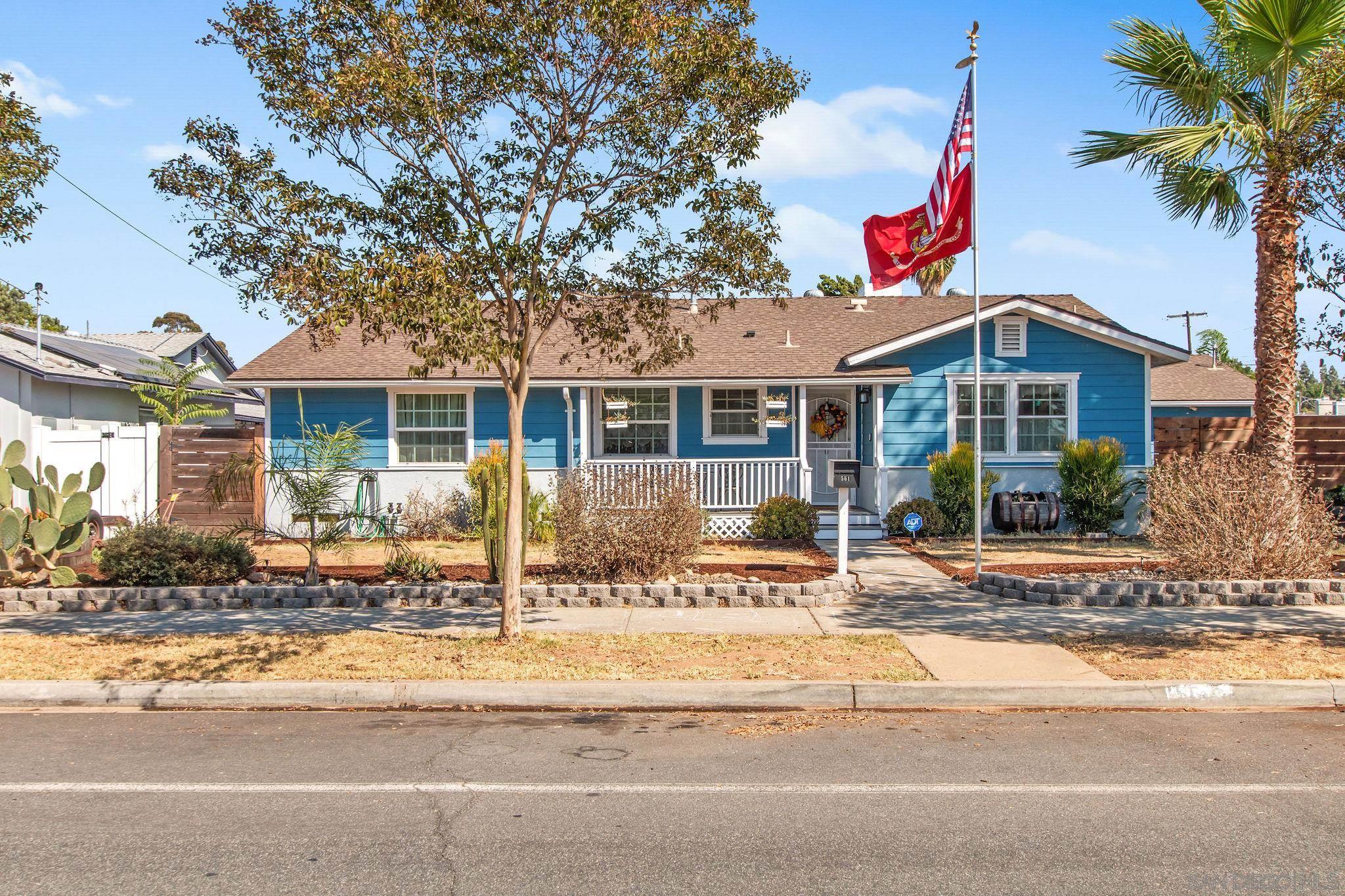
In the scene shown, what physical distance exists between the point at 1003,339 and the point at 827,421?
136 inches

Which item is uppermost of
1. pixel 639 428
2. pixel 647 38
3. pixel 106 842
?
pixel 647 38

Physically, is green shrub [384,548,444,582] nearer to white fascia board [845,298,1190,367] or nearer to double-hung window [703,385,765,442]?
double-hung window [703,385,765,442]

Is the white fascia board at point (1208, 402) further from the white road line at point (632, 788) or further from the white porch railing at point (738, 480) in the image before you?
the white road line at point (632, 788)

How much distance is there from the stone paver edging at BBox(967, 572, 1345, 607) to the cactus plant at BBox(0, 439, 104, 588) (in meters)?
10.6

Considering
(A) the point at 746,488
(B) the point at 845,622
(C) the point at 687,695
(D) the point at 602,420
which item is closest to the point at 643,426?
(D) the point at 602,420

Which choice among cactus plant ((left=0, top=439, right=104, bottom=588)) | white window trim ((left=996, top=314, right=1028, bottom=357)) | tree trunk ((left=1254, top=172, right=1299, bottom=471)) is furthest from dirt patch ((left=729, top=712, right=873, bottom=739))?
white window trim ((left=996, top=314, right=1028, bottom=357))

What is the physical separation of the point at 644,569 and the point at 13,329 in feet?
67.6

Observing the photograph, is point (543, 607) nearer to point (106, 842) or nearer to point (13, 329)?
point (106, 842)

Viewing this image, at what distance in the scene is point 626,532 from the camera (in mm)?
11711

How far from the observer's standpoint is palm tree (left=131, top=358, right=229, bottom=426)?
2114 cm

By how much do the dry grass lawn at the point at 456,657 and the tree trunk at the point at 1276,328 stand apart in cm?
689

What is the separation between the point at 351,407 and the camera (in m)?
18.5

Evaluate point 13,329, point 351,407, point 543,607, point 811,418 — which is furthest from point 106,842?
point 13,329

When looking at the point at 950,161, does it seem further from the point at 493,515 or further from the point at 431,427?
the point at 431,427
